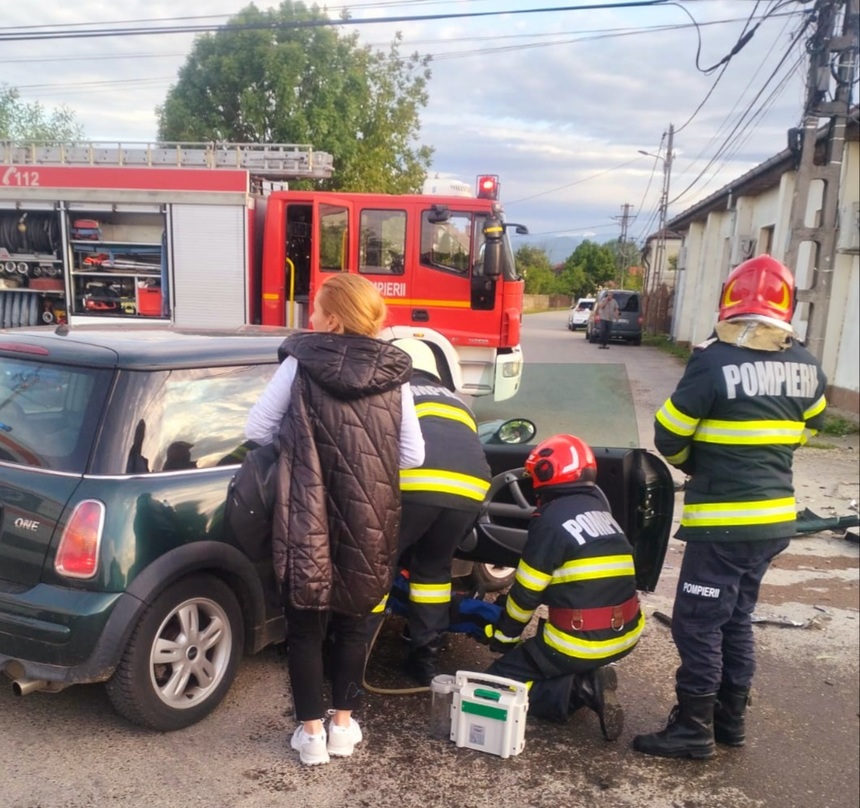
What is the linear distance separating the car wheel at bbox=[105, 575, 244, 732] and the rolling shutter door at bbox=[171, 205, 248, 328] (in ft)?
23.7

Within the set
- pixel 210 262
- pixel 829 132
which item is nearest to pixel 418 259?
pixel 210 262

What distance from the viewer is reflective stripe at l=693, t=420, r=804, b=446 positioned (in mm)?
3119

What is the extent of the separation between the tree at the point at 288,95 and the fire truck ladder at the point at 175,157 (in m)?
14.1

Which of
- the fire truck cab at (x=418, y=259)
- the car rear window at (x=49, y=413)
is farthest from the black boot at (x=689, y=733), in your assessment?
the fire truck cab at (x=418, y=259)

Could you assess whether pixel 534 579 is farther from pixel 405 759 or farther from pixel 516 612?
pixel 405 759

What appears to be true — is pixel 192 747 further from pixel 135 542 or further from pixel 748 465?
pixel 748 465

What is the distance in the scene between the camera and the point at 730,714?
339 centimetres

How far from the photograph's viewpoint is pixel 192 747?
3.15 meters

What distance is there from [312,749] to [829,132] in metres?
10.2

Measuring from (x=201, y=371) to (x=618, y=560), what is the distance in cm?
194

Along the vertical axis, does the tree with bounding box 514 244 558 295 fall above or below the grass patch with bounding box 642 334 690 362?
above

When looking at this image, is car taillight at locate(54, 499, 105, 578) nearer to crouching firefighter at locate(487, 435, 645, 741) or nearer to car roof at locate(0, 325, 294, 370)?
car roof at locate(0, 325, 294, 370)

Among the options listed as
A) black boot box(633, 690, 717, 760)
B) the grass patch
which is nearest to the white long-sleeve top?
black boot box(633, 690, 717, 760)

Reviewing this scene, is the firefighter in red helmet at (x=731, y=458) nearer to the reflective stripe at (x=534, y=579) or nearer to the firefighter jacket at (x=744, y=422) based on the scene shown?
Result: the firefighter jacket at (x=744, y=422)
